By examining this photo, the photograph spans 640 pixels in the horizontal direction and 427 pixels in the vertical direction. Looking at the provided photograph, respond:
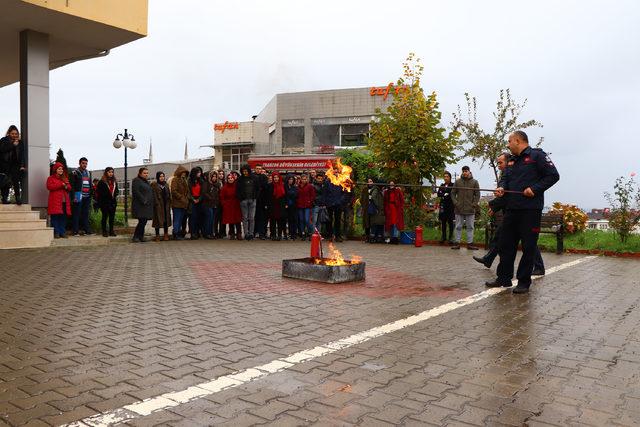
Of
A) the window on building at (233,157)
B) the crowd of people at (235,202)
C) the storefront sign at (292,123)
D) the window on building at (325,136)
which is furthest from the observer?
the window on building at (233,157)

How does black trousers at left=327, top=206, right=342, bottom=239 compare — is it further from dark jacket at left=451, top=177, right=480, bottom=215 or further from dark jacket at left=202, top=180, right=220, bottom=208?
dark jacket at left=451, top=177, right=480, bottom=215

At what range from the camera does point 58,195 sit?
13.7 metres

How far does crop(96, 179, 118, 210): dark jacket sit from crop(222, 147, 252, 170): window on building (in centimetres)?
4676

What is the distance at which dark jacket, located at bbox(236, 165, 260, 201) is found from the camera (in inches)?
643

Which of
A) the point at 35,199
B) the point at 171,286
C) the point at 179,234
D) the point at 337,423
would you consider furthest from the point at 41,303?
the point at 179,234

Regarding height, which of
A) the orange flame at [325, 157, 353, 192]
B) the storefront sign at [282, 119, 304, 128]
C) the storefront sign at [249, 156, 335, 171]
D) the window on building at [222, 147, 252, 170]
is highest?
the storefront sign at [282, 119, 304, 128]

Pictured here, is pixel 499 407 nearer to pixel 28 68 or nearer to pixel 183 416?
pixel 183 416

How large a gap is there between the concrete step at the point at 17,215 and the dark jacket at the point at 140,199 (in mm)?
2376

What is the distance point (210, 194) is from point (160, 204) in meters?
1.55

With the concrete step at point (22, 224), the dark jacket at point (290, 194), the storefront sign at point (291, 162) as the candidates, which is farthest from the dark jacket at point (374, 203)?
the storefront sign at point (291, 162)

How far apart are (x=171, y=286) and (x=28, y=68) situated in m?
9.80

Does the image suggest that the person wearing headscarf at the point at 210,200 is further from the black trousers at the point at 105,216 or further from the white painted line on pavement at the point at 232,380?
the white painted line on pavement at the point at 232,380

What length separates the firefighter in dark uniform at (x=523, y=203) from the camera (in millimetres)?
7684

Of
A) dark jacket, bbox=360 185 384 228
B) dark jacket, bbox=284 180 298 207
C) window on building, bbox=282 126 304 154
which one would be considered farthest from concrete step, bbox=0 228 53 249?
window on building, bbox=282 126 304 154
